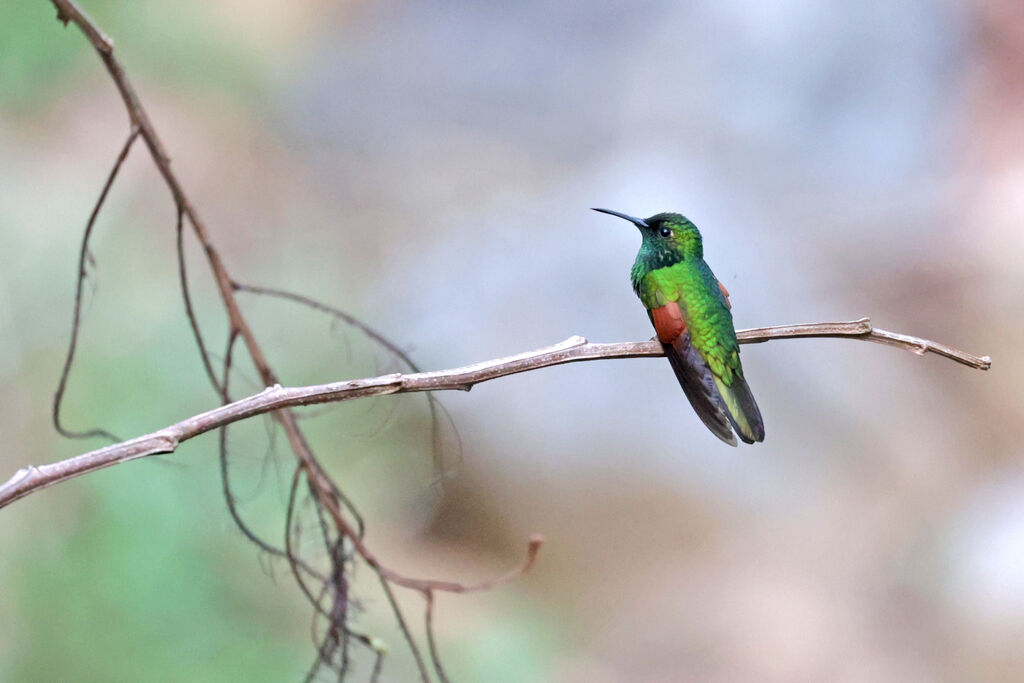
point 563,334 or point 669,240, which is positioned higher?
point 563,334

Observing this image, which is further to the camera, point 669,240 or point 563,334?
point 563,334

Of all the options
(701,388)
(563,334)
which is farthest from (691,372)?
(563,334)

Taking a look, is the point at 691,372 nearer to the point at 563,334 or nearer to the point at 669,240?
the point at 669,240

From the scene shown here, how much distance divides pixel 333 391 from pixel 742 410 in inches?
6.1

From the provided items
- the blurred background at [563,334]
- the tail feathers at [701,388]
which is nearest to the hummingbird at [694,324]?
the tail feathers at [701,388]

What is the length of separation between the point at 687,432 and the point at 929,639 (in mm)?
449

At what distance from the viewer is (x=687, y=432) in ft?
4.73

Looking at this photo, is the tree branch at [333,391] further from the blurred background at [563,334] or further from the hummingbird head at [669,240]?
the blurred background at [563,334]

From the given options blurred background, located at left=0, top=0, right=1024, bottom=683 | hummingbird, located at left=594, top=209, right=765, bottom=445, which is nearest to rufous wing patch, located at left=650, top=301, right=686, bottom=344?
hummingbird, located at left=594, top=209, right=765, bottom=445

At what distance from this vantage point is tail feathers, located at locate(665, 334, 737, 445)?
345 mm

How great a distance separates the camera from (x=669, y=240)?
1.44ft

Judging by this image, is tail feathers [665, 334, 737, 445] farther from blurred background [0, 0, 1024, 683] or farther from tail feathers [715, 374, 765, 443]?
blurred background [0, 0, 1024, 683]

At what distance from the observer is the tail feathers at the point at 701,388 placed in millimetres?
345

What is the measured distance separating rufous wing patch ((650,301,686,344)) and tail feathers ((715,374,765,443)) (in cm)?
3
